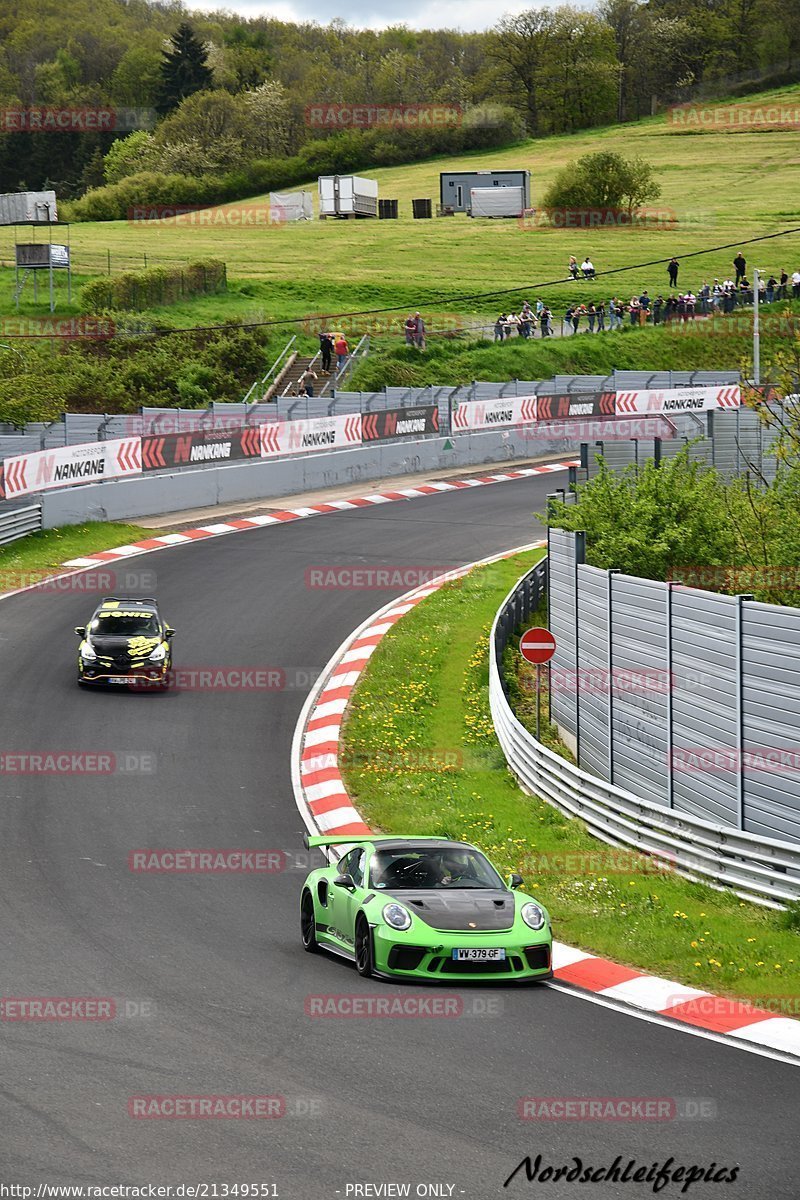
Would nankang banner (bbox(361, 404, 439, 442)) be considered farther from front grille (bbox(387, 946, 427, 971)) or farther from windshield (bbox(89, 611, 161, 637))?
front grille (bbox(387, 946, 427, 971))

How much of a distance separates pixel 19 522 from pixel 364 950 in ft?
80.3

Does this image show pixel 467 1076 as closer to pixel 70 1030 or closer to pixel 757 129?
pixel 70 1030

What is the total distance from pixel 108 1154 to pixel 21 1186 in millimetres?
577

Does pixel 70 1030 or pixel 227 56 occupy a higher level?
pixel 227 56

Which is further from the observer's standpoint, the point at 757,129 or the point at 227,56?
the point at 227,56

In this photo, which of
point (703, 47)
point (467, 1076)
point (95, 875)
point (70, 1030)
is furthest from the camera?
point (703, 47)

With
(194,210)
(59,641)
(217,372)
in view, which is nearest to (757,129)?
(194,210)

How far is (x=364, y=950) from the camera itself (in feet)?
41.3

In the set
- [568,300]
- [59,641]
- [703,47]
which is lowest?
[59,641]

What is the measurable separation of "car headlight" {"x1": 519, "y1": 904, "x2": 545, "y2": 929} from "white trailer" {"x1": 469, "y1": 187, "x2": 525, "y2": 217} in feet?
320

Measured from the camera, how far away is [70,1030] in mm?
10828

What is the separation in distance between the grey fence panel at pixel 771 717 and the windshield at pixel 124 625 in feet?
40.6

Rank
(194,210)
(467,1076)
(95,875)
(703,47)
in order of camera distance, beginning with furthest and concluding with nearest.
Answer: (703,47) < (194,210) < (95,875) < (467,1076)

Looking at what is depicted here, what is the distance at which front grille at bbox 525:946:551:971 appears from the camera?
12.4 metres
